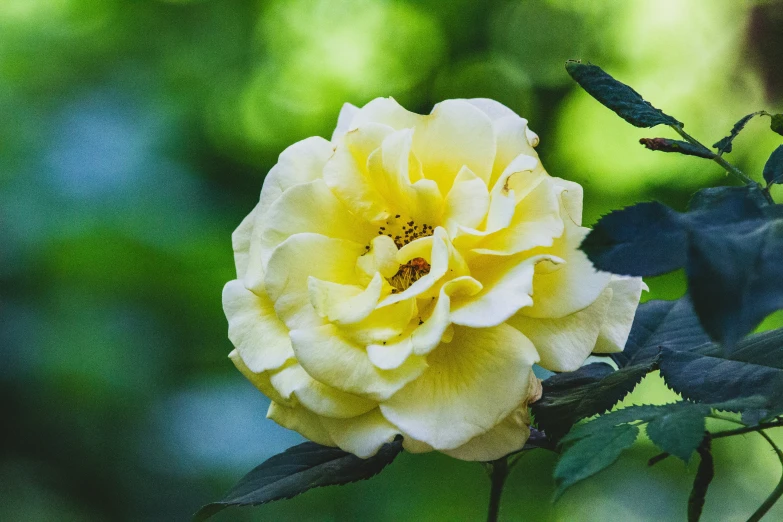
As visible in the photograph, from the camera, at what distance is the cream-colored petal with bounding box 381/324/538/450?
11.6 inches

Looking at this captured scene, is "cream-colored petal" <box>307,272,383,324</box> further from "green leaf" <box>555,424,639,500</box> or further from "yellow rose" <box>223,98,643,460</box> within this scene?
"green leaf" <box>555,424,639,500</box>

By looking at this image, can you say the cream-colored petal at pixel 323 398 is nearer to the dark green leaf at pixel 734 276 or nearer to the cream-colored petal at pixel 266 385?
the cream-colored petal at pixel 266 385

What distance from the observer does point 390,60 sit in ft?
4.85

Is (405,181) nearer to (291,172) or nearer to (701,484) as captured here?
(291,172)

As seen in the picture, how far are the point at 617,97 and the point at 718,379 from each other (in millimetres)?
133

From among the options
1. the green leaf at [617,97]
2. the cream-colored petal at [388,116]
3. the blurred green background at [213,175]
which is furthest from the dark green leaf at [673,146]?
the blurred green background at [213,175]

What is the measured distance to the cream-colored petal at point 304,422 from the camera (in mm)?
337

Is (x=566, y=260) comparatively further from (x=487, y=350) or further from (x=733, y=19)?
(x=733, y=19)

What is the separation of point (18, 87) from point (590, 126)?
1057 mm

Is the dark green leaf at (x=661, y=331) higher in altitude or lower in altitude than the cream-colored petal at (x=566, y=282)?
lower

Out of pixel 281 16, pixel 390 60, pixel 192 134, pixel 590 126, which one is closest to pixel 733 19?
pixel 590 126

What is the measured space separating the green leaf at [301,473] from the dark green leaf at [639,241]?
0.13 metres

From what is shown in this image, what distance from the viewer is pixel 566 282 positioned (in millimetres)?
316

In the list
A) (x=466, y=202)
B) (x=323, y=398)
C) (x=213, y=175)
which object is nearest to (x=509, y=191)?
(x=466, y=202)
